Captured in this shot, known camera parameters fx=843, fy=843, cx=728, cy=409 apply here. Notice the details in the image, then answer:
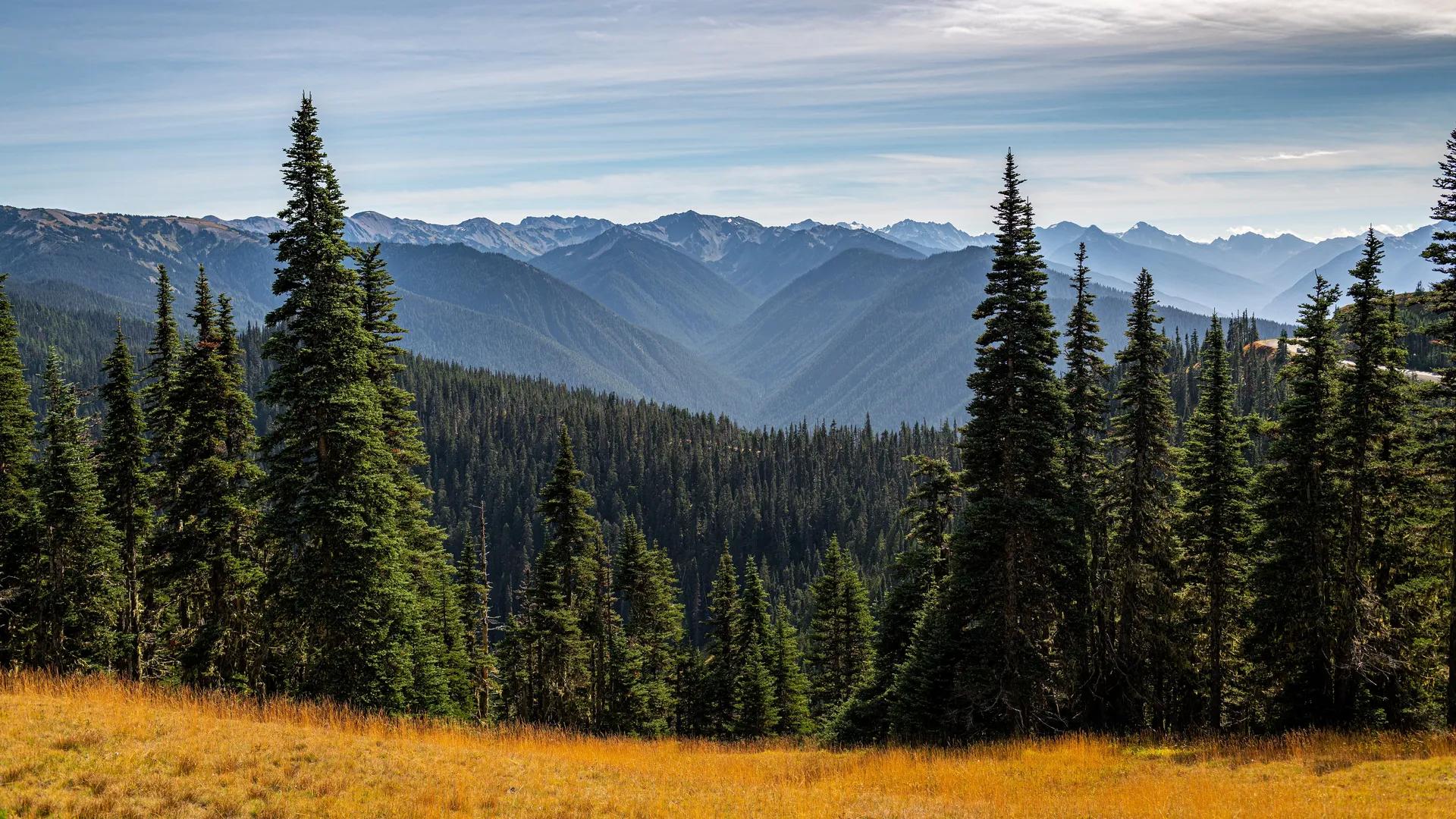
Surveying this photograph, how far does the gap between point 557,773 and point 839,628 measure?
40.3 metres

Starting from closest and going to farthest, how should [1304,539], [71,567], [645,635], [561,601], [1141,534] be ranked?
[1304,539], [1141,534], [71,567], [561,601], [645,635]

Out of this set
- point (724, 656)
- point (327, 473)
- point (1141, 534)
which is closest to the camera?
point (327, 473)

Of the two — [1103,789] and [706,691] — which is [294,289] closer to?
[1103,789]

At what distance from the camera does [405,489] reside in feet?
Answer: 94.7

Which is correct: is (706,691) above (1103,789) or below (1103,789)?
below

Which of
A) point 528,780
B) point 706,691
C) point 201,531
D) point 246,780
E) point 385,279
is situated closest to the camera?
point 246,780

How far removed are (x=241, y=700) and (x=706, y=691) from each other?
38933 mm

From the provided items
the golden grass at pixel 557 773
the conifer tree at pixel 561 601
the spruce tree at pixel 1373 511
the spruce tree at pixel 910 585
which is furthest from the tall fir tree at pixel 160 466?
the spruce tree at pixel 1373 511

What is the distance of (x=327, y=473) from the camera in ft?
75.4

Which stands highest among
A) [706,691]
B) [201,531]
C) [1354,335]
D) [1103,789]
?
[1354,335]

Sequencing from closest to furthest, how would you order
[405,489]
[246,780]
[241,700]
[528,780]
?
[246,780]
[528,780]
[241,700]
[405,489]

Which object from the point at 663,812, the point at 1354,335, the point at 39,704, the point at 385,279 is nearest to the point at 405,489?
the point at 385,279

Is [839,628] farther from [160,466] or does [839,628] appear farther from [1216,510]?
[160,466]

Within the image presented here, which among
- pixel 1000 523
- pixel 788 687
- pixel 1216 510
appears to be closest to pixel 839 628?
pixel 788 687
